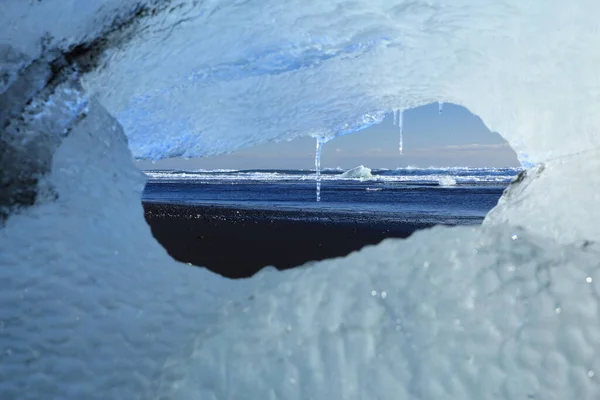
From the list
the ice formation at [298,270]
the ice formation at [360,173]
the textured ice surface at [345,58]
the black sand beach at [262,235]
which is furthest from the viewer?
the ice formation at [360,173]

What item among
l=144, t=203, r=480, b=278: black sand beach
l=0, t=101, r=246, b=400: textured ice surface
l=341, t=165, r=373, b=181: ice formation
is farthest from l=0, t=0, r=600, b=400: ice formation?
l=341, t=165, r=373, b=181: ice formation

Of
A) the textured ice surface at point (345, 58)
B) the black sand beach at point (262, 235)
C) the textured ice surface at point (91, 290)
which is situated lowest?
the textured ice surface at point (91, 290)

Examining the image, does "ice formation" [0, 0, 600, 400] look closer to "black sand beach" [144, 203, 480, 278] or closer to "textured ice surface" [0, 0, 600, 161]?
"textured ice surface" [0, 0, 600, 161]

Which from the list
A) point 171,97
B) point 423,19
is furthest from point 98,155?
point 423,19

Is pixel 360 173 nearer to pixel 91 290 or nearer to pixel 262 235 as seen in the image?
pixel 262 235

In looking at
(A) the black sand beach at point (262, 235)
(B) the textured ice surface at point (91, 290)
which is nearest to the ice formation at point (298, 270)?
(B) the textured ice surface at point (91, 290)

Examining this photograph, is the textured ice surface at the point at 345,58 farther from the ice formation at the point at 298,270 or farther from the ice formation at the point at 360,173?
the ice formation at the point at 360,173

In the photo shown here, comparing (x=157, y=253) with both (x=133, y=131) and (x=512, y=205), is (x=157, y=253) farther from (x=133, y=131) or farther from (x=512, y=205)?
(x=512, y=205)
